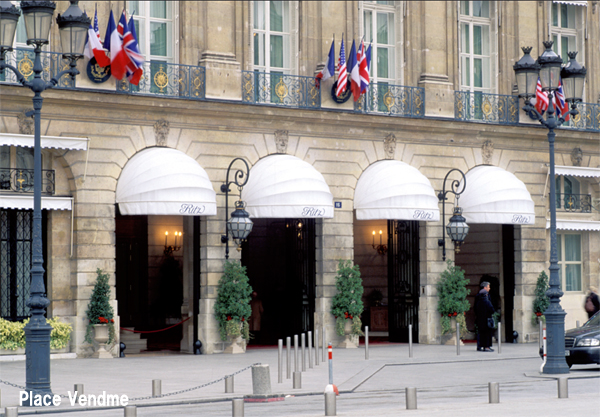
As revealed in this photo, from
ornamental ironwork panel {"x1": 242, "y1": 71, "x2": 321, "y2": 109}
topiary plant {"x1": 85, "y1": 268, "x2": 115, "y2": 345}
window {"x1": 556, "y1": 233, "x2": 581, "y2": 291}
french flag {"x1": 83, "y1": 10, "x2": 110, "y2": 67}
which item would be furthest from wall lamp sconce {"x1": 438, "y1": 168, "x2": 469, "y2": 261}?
french flag {"x1": 83, "y1": 10, "x2": 110, "y2": 67}

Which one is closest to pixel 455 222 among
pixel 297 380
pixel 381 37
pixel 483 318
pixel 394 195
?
pixel 394 195

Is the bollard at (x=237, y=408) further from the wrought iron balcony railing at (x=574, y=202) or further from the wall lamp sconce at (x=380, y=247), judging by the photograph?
the wall lamp sconce at (x=380, y=247)

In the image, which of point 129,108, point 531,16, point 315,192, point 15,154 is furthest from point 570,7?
point 15,154

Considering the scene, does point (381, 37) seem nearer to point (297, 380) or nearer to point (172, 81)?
point (172, 81)

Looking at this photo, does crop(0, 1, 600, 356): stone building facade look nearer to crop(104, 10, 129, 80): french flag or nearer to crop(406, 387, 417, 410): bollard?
crop(104, 10, 129, 80): french flag

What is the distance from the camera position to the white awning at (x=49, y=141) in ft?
74.8

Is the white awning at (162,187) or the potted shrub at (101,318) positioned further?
the white awning at (162,187)

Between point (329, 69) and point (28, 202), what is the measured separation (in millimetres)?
8595

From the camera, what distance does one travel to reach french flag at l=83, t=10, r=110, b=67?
23781mm

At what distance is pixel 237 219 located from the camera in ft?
82.8

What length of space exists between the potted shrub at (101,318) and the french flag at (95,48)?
491 cm

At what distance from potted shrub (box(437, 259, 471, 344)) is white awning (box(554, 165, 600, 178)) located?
477cm

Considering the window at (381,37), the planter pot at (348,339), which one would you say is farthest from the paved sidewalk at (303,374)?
the window at (381,37)

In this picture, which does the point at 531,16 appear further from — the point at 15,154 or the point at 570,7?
the point at 15,154
